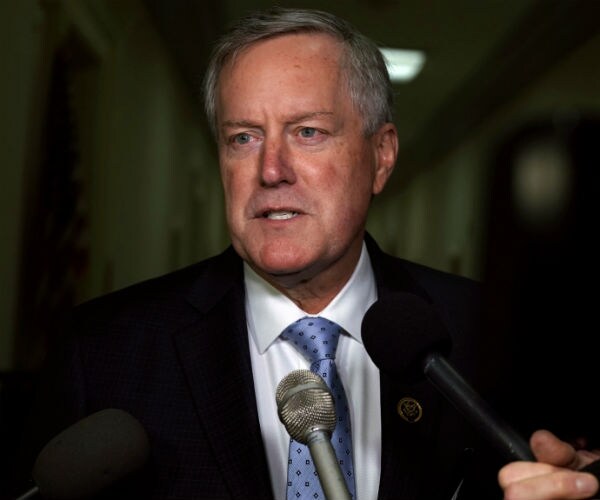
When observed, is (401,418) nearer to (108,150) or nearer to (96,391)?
(96,391)

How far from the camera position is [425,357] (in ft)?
2.70

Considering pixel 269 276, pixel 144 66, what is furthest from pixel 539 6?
pixel 269 276

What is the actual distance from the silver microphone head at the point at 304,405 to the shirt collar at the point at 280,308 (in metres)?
0.61

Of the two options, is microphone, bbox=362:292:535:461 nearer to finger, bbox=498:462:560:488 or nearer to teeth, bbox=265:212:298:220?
finger, bbox=498:462:560:488

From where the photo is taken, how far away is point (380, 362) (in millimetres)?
900

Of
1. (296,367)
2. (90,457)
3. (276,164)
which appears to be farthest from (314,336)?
(90,457)

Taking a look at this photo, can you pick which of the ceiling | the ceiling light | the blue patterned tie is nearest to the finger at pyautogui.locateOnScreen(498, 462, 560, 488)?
the blue patterned tie

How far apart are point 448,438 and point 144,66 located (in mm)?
2508

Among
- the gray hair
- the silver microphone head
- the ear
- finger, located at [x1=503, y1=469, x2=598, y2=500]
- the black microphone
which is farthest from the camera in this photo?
the ear

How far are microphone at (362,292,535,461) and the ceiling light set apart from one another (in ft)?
9.68

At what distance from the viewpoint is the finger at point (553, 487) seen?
683mm

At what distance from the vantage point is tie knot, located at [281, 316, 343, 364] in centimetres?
147

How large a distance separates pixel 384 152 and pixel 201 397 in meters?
0.67

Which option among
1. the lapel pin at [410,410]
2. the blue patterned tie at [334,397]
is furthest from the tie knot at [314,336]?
the lapel pin at [410,410]
